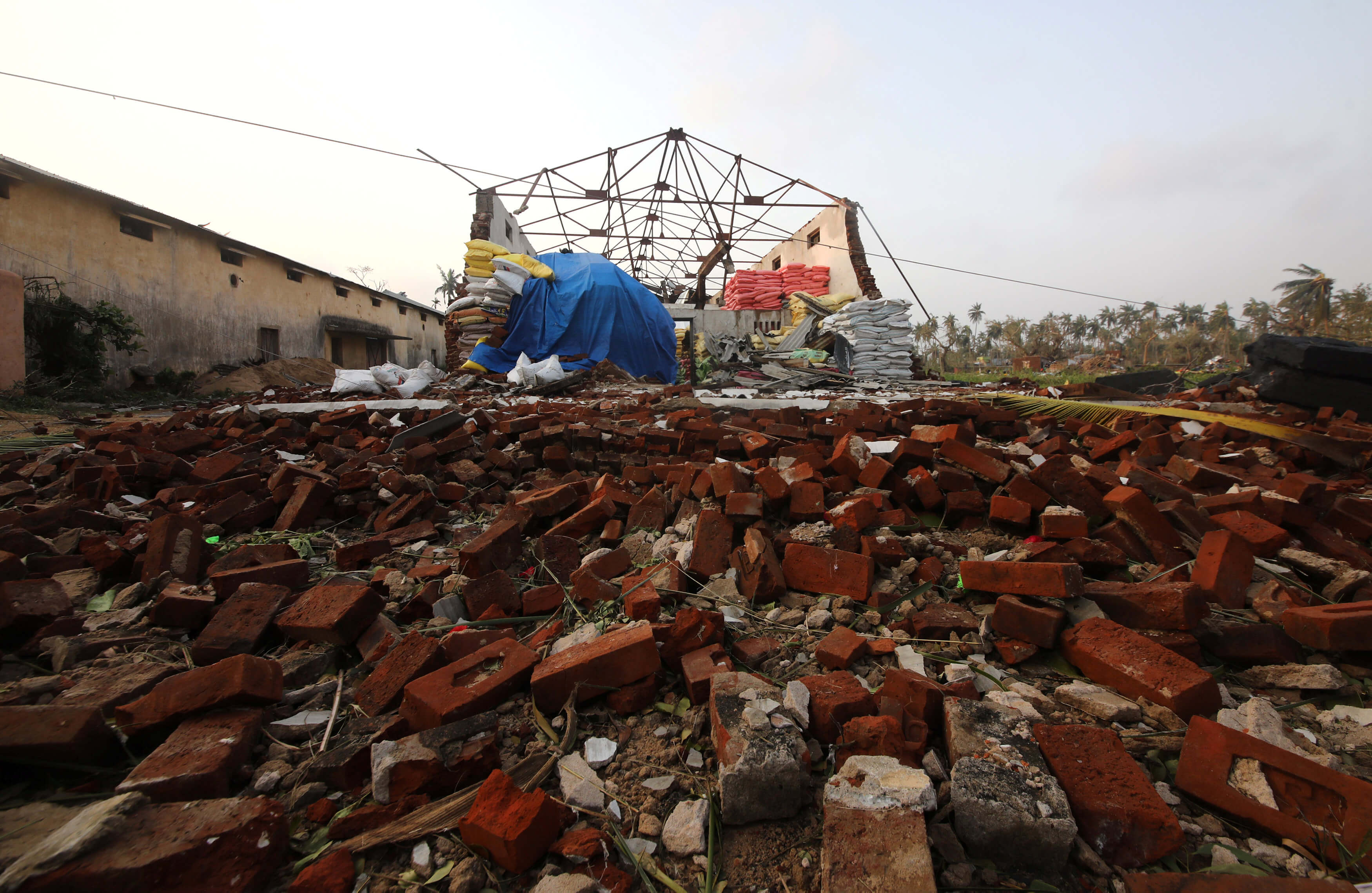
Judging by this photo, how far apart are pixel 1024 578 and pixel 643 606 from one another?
1.11 meters

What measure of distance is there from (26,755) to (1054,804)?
2.02m

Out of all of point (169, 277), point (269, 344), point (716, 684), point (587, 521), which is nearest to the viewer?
point (716, 684)

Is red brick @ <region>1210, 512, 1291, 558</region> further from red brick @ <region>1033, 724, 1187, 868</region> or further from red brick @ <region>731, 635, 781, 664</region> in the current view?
red brick @ <region>731, 635, 781, 664</region>

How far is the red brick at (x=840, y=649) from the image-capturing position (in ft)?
4.76

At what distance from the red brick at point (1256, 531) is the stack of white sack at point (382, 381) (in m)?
7.03

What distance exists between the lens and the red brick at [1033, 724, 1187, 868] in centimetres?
99

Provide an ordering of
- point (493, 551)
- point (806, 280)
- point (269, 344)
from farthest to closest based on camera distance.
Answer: point (269, 344), point (806, 280), point (493, 551)

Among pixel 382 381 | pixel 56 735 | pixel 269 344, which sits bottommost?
pixel 56 735

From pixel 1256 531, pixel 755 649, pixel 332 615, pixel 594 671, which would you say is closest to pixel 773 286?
pixel 1256 531

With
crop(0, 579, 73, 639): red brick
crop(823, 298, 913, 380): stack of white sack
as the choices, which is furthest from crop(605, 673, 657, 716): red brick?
crop(823, 298, 913, 380): stack of white sack

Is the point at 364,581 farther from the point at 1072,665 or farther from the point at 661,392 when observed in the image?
the point at 661,392

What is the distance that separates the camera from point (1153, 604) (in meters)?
1.57

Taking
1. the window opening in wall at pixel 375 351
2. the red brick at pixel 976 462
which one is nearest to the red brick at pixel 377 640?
the red brick at pixel 976 462

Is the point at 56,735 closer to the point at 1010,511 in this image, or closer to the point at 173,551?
the point at 173,551
